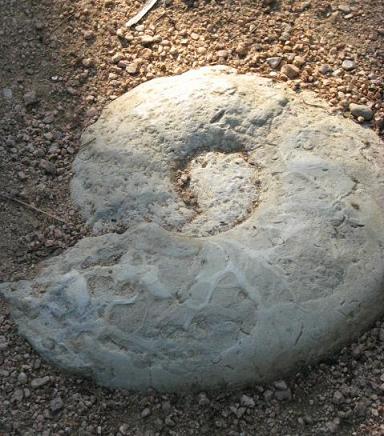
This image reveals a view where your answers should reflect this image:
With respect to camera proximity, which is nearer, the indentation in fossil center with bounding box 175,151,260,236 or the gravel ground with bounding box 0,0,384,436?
the gravel ground with bounding box 0,0,384,436

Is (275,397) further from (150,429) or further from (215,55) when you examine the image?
(215,55)

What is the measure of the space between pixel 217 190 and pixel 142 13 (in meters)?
1.14

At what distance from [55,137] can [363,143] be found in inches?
45.1

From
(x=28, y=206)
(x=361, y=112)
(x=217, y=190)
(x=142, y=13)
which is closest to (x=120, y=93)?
(x=142, y=13)

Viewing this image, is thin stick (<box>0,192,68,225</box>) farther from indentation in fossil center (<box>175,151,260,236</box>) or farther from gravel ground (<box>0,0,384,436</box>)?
indentation in fossil center (<box>175,151,260,236</box>)

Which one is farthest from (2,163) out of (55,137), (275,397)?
(275,397)

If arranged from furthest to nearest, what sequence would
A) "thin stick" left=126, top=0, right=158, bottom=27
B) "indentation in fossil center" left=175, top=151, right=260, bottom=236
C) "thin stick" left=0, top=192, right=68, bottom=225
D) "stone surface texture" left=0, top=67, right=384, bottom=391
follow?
"thin stick" left=126, top=0, right=158, bottom=27
"thin stick" left=0, top=192, right=68, bottom=225
"indentation in fossil center" left=175, top=151, right=260, bottom=236
"stone surface texture" left=0, top=67, right=384, bottom=391

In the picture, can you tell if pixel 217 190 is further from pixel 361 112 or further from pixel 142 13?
pixel 142 13

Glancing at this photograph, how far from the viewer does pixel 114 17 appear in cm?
302

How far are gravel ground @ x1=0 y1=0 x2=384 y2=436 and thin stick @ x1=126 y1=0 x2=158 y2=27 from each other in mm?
27

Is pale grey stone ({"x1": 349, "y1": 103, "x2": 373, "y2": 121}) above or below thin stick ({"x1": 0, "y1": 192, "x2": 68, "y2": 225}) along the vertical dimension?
above

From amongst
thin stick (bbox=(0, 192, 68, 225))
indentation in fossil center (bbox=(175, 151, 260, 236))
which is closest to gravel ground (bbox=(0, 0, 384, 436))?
thin stick (bbox=(0, 192, 68, 225))

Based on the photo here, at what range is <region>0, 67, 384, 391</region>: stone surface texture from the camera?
200 centimetres

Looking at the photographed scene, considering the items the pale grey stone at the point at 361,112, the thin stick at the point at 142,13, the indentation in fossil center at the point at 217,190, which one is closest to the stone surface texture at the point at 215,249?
the indentation in fossil center at the point at 217,190
